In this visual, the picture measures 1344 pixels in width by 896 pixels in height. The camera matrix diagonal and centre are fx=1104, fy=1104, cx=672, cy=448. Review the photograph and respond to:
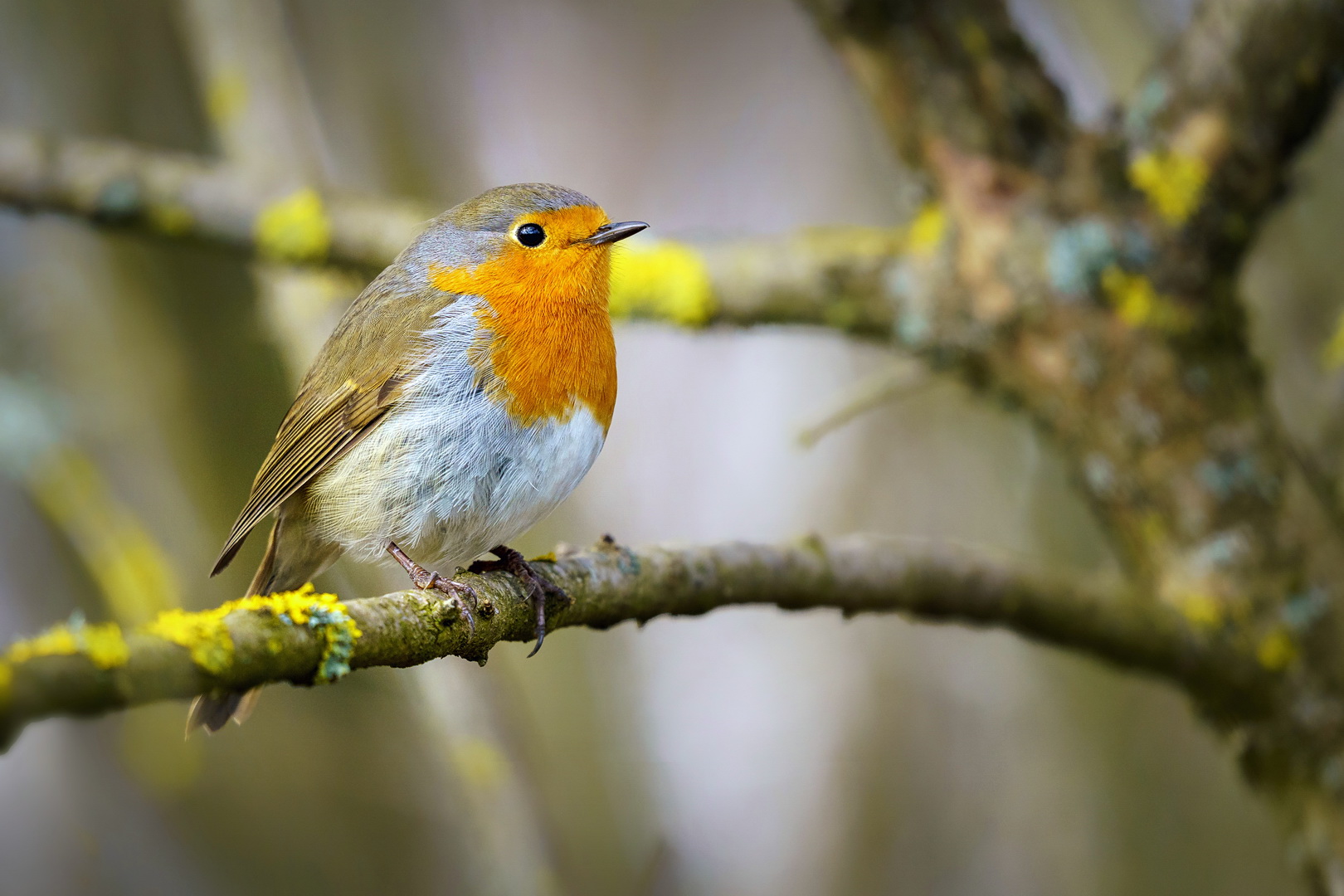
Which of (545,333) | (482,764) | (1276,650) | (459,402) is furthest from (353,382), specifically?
(1276,650)

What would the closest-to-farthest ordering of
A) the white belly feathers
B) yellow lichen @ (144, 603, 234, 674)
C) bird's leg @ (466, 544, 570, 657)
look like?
yellow lichen @ (144, 603, 234, 674) < bird's leg @ (466, 544, 570, 657) < the white belly feathers

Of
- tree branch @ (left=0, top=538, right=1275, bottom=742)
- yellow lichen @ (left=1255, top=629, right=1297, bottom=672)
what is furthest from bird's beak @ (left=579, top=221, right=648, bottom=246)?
yellow lichen @ (left=1255, top=629, right=1297, bottom=672)

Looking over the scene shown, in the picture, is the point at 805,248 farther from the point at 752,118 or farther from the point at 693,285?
the point at 752,118

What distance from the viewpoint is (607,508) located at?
4.97m

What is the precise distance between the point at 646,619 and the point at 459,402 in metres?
0.59

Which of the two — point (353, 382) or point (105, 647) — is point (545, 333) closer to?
point (353, 382)

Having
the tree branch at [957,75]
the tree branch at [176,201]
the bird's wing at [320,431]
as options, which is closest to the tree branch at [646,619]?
the bird's wing at [320,431]

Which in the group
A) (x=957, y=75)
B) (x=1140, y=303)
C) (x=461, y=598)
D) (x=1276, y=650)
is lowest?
(x=1276, y=650)

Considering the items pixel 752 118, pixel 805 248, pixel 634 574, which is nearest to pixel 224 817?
pixel 634 574

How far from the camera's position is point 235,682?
126cm

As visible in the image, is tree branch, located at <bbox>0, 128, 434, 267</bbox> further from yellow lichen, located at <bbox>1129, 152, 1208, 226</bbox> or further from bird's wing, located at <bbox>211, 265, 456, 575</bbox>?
yellow lichen, located at <bbox>1129, 152, 1208, 226</bbox>

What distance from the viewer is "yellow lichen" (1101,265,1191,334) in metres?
3.11

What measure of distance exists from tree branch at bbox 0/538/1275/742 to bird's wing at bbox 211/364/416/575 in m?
0.55

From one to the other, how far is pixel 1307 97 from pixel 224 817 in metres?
3.94
